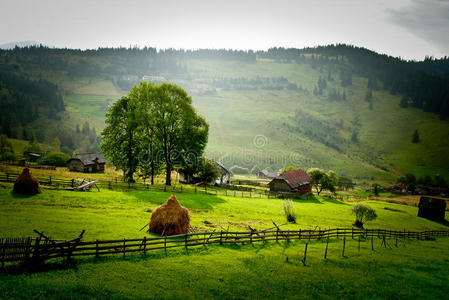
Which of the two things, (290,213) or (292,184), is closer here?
(290,213)

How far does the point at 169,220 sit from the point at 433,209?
190ft

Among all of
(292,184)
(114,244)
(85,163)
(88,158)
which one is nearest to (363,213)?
(292,184)

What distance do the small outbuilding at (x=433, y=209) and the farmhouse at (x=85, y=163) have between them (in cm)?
7892

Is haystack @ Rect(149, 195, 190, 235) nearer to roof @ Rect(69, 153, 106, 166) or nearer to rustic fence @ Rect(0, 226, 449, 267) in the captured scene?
rustic fence @ Rect(0, 226, 449, 267)

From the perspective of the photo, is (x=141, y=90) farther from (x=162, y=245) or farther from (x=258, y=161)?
(x=258, y=161)

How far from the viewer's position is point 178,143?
163 feet

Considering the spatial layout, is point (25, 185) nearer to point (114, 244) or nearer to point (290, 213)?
point (114, 244)

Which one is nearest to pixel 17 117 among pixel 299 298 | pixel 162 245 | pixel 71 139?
pixel 71 139

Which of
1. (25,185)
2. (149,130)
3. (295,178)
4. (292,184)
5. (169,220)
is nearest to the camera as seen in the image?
(169,220)

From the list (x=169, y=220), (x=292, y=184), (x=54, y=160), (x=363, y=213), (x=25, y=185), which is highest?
(x=25, y=185)

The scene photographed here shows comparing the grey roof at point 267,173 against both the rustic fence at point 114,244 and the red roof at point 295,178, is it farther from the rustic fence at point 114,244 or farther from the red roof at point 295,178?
the rustic fence at point 114,244

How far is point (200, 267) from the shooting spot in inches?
719

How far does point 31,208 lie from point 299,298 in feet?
83.8

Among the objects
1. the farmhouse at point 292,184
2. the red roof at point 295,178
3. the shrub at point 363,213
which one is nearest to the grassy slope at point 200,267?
the shrub at point 363,213
